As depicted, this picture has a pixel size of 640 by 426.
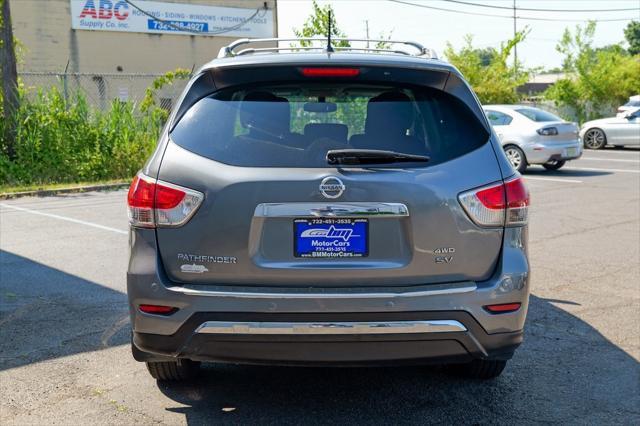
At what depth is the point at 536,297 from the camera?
6.43 meters

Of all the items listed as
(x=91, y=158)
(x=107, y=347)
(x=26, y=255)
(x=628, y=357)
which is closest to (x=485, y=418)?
(x=628, y=357)

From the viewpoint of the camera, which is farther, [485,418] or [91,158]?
[91,158]

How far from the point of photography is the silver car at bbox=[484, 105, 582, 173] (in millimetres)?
17078

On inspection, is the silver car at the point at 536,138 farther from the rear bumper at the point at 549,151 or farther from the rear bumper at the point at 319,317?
the rear bumper at the point at 319,317

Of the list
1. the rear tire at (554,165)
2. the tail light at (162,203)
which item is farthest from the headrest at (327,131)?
the rear tire at (554,165)

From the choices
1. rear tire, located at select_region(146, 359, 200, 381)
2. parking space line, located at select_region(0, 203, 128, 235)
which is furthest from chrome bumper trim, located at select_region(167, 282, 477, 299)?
parking space line, located at select_region(0, 203, 128, 235)

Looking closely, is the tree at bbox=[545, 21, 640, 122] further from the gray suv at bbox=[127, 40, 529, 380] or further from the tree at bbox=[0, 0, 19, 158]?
the gray suv at bbox=[127, 40, 529, 380]

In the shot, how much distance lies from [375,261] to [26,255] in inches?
236

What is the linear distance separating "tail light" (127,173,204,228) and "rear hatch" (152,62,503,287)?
4 centimetres

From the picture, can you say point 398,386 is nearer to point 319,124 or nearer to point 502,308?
point 502,308

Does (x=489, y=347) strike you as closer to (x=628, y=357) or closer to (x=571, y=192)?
(x=628, y=357)

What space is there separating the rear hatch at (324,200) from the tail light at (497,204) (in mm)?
39

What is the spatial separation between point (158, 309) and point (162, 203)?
50cm

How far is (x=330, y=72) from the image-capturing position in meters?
3.70
